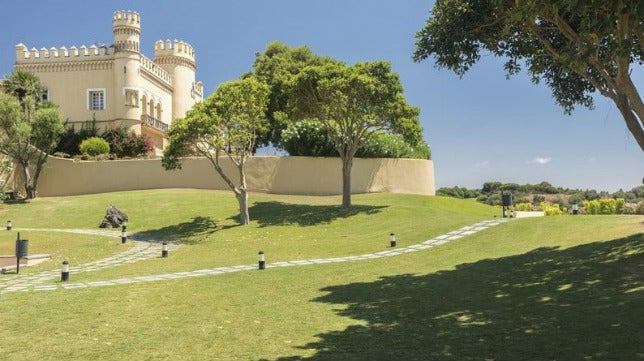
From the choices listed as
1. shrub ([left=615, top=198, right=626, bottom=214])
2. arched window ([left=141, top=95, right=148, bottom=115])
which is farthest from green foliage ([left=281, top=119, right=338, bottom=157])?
arched window ([left=141, top=95, right=148, bottom=115])

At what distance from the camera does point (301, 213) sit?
2778 cm

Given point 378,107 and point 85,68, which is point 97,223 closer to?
point 378,107

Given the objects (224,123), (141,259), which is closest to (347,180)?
(224,123)

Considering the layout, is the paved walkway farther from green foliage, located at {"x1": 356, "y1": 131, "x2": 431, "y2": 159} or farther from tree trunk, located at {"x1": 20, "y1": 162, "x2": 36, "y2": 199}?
tree trunk, located at {"x1": 20, "y1": 162, "x2": 36, "y2": 199}

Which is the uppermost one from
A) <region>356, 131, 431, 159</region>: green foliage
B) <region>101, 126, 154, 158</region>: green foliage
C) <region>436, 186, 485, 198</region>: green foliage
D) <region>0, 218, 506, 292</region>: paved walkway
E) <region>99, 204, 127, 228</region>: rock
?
<region>101, 126, 154, 158</region>: green foliage

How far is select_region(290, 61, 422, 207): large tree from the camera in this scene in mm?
26797

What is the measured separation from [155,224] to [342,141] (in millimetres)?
10862

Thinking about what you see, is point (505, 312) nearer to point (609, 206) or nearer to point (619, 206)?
point (609, 206)

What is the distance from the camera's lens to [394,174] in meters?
36.2

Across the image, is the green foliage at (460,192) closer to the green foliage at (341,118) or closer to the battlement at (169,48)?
the green foliage at (341,118)

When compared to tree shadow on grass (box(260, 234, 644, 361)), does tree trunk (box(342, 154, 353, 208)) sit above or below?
above

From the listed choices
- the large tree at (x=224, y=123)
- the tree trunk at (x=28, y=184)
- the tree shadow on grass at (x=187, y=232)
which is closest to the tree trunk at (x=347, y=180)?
the large tree at (x=224, y=123)

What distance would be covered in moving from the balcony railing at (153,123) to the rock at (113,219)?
20941 millimetres

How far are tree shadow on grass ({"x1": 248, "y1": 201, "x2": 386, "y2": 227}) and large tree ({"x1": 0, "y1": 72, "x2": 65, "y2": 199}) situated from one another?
16.7 meters
